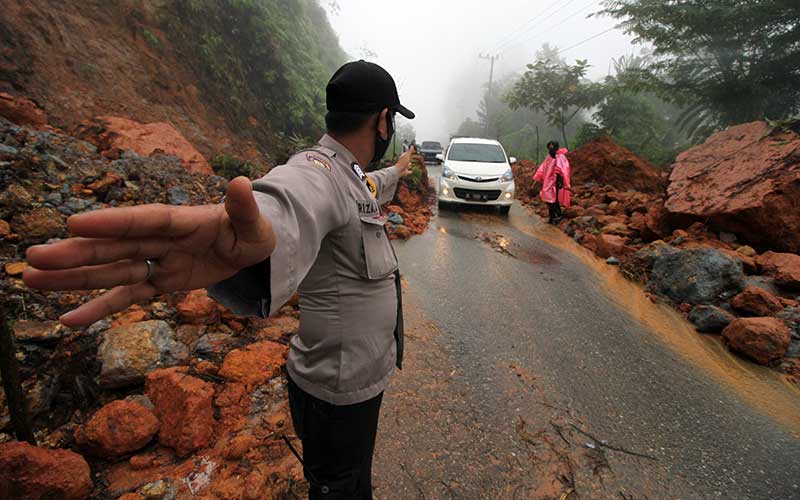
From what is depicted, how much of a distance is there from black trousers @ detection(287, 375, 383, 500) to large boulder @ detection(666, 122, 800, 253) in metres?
6.12

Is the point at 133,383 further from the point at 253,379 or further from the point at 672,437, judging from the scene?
the point at 672,437

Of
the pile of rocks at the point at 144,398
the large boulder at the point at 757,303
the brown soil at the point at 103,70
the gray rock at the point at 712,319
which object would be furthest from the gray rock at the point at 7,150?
the large boulder at the point at 757,303

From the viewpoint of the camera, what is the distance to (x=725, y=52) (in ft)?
38.2

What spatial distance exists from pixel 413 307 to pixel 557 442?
1.94 metres

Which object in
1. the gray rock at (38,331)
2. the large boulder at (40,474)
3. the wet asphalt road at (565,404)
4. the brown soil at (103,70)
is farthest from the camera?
the brown soil at (103,70)

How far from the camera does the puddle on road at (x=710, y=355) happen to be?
2645 millimetres

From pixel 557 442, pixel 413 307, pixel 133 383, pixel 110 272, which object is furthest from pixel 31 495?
pixel 413 307

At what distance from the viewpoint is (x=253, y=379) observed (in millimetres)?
2352

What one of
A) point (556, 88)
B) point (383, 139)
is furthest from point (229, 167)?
point (556, 88)

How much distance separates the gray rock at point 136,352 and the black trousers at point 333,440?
1.48 meters

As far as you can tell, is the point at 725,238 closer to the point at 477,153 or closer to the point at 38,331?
the point at 477,153

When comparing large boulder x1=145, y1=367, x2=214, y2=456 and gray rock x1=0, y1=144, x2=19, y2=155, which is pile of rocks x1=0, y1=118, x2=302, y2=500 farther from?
gray rock x1=0, y1=144, x2=19, y2=155

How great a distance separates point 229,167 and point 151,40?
11.0 feet

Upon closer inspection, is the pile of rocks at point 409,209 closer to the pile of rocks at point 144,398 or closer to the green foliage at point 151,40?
the pile of rocks at point 144,398
